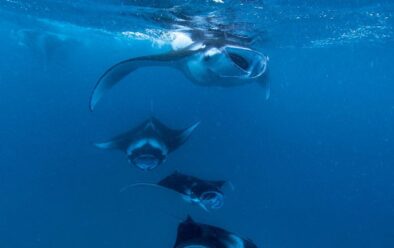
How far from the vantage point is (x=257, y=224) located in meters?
24.1

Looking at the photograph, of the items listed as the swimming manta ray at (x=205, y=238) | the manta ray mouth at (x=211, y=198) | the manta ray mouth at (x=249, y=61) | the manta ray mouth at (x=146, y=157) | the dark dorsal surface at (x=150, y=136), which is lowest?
the swimming manta ray at (x=205, y=238)

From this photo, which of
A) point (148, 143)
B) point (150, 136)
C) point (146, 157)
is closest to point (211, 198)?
point (146, 157)

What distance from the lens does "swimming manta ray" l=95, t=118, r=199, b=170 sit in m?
6.75

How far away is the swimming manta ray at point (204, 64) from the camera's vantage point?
6559 mm

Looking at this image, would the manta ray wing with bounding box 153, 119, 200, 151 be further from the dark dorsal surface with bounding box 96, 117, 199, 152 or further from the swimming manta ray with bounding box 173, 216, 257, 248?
the swimming manta ray with bounding box 173, 216, 257, 248

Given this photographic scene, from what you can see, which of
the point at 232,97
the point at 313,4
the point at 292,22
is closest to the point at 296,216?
the point at 232,97

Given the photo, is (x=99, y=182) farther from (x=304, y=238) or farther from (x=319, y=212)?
(x=319, y=212)

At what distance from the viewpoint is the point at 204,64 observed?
7.85m

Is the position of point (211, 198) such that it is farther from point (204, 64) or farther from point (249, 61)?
point (204, 64)

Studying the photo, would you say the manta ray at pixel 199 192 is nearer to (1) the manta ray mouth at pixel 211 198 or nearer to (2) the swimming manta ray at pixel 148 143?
(1) the manta ray mouth at pixel 211 198

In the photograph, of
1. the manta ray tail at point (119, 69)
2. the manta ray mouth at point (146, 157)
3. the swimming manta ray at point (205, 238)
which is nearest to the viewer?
the swimming manta ray at point (205, 238)

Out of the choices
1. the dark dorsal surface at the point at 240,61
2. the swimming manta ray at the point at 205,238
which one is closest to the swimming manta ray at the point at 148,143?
the dark dorsal surface at the point at 240,61

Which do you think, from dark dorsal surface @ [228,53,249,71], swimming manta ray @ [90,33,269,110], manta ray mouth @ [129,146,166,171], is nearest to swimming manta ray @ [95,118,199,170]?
manta ray mouth @ [129,146,166,171]

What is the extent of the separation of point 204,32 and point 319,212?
76.8 ft
